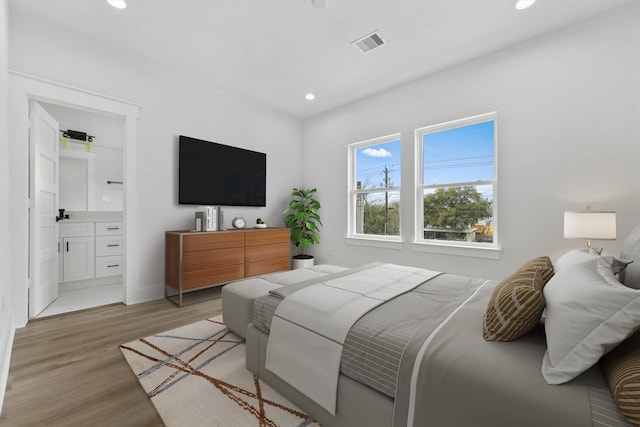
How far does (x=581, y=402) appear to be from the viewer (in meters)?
0.73

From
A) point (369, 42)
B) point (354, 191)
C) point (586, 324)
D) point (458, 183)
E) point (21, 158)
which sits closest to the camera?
point (586, 324)

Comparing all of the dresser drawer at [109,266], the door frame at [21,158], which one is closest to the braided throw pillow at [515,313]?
the door frame at [21,158]

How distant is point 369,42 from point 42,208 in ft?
12.1

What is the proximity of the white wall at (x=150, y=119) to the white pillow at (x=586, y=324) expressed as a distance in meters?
3.64

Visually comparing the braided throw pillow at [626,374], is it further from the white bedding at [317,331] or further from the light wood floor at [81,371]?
the light wood floor at [81,371]

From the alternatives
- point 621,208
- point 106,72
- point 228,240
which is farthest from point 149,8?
point 621,208

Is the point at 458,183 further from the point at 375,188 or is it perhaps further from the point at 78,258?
the point at 78,258

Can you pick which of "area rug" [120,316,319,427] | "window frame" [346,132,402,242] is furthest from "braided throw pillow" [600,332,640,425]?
"window frame" [346,132,402,242]

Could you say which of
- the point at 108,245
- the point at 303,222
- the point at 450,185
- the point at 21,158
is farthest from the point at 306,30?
the point at 108,245

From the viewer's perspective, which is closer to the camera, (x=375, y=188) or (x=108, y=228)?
(x=108, y=228)

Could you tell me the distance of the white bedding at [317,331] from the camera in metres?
1.25

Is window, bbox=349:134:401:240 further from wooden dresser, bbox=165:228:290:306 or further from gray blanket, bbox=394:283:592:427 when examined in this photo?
gray blanket, bbox=394:283:592:427

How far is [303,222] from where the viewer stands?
4590 millimetres

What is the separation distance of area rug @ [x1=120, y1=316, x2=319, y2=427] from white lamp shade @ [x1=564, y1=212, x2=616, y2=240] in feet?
7.86
